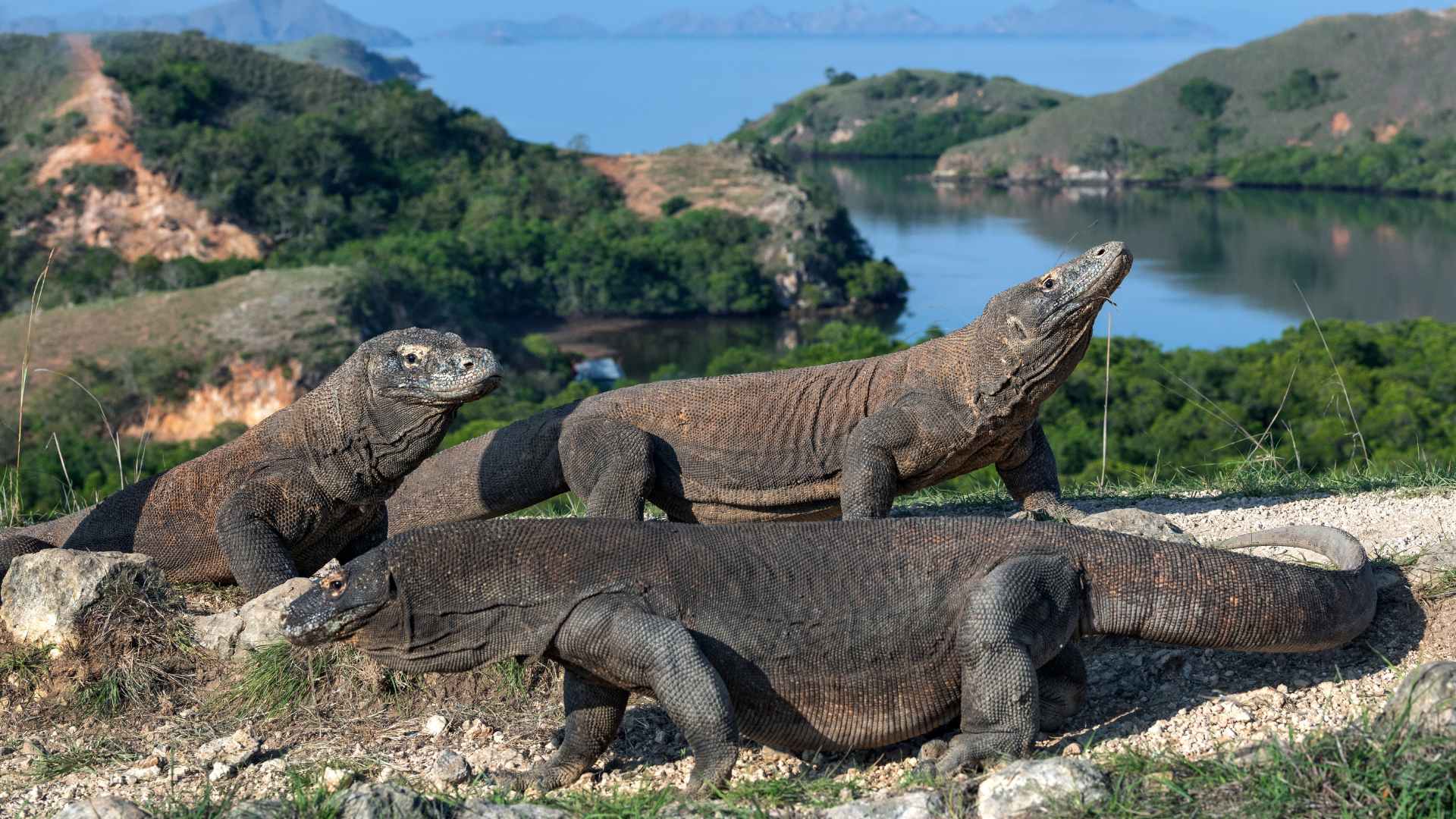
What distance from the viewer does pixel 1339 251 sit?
75.1 metres

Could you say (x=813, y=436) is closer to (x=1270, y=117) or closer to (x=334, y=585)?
(x=334, y=585)

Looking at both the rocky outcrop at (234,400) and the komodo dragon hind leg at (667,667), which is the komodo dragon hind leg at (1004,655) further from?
the rocky outcrop at (234,400)

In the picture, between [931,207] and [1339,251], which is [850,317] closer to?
[1339,251]

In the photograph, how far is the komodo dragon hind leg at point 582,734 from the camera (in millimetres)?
5152

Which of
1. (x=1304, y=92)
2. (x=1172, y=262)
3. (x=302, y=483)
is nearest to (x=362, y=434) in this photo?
(x=302, y=483)

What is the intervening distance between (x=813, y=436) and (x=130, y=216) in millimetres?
76696

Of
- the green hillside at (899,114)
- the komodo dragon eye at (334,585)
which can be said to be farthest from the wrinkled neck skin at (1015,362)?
the green hillside at (899,114)

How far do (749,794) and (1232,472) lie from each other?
18.5ft

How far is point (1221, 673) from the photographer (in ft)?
18.2

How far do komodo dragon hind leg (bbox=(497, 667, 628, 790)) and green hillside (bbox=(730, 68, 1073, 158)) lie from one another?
454 feet

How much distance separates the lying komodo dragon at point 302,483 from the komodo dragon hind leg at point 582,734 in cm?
147

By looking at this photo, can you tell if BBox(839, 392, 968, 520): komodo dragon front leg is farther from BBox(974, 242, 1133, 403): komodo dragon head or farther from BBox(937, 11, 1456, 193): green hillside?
BBox(937, 11, 1456, 193): green hillside

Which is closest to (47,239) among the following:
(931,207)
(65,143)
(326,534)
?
(65,143)

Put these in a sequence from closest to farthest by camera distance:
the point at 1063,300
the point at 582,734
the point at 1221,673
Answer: the point at 582,734 → the point at 1221,673 → the point at 1063,300
